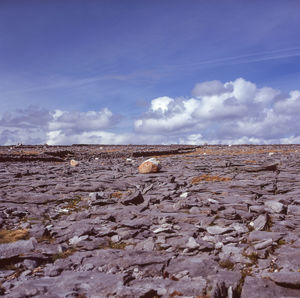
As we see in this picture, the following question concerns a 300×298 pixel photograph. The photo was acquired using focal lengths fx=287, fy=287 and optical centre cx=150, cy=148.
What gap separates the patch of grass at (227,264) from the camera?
512cm

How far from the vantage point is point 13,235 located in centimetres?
739

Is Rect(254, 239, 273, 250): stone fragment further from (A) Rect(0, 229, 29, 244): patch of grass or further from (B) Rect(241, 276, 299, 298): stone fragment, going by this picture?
(A) Rect(0, 229, 29, 244): patch of grass

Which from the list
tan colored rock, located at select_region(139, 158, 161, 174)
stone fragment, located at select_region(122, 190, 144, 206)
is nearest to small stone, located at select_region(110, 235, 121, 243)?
stone fragment, located at select_region(122, 190, 144, 206)

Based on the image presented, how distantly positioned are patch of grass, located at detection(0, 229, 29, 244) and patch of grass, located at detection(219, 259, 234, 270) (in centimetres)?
476

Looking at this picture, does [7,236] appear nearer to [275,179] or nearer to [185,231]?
[185,231]

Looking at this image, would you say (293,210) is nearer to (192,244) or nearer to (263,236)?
(263,236)

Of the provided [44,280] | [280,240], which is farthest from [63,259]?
[280,240]

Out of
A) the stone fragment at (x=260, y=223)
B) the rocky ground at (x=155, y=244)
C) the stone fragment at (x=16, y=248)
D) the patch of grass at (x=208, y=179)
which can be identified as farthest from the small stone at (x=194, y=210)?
the patch of grass at (x=208, y=179)

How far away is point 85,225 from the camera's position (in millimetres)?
7680

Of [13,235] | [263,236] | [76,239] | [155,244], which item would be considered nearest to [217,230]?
[263,236]

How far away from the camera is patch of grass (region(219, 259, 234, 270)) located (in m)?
5.12

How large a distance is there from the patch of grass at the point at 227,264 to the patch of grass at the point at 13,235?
187 inches

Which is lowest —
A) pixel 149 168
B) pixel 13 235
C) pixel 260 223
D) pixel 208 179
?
pixel 13 235

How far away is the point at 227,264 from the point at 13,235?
17.7ft
